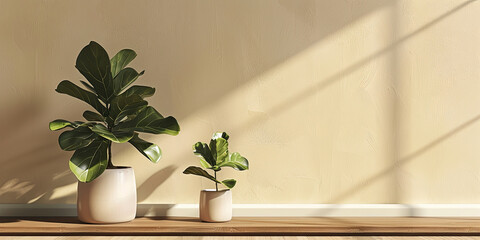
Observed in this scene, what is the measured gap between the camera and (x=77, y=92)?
2.09 m

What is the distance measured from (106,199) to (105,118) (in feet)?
1.05

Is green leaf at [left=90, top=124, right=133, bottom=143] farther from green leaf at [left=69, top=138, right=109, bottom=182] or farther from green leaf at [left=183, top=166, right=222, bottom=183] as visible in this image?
green leaf at [left=183, top=166, right=222, bottom=183]

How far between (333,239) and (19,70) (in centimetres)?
154

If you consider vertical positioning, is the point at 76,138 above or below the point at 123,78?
below

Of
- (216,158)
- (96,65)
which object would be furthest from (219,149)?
(96,65)

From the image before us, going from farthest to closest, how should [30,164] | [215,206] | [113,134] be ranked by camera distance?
[30,164] → [215,206] → [113,134]

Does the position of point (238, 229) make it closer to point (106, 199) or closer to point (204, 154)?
point (204, 154)

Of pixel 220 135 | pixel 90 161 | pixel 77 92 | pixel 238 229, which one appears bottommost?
pixel 238 229

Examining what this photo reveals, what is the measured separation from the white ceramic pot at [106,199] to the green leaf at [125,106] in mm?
220

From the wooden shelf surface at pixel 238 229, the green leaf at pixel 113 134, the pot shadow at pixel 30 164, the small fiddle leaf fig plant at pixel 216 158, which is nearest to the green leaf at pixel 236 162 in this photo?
the small fiddle leaf fig plant at pixel 216 158

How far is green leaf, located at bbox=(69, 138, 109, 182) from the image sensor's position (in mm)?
1954

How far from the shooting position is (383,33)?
237cm

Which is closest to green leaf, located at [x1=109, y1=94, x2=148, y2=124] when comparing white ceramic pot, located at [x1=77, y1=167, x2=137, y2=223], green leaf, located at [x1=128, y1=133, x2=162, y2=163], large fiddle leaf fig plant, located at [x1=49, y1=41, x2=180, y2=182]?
large fiddle leaf fig plant, located at [x1=49, y1=41, x2=180, y2=182]

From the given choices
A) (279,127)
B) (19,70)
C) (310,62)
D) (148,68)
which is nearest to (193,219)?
(279,127)
